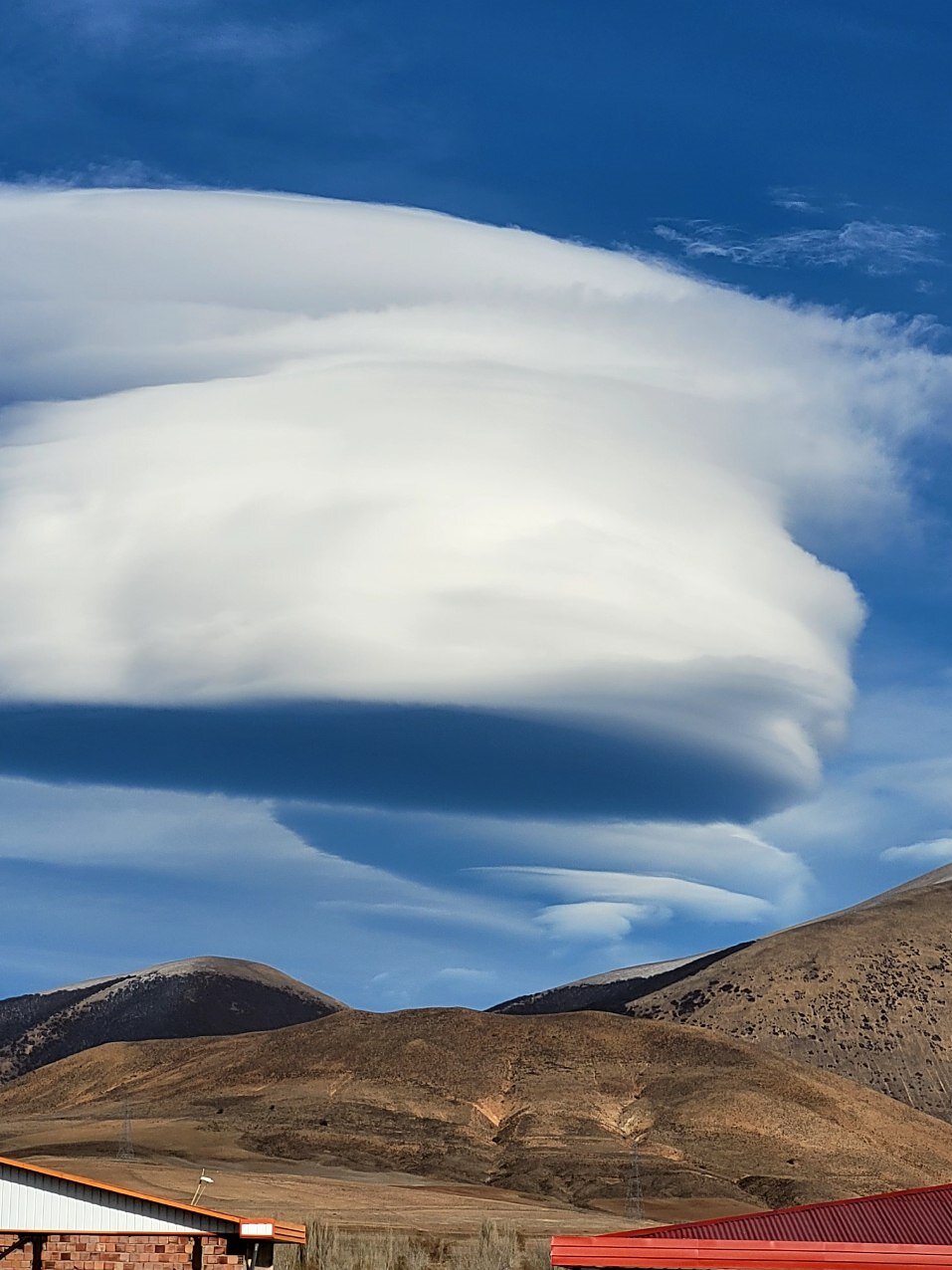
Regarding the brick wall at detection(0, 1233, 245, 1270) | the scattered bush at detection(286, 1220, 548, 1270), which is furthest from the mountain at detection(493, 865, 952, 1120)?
the brick wall at detection(0, 1233, 245, 1270)

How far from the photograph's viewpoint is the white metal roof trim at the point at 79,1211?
111ft

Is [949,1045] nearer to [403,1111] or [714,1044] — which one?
[714,1044]

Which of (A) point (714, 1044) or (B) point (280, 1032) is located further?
(B) point (280, 1032)

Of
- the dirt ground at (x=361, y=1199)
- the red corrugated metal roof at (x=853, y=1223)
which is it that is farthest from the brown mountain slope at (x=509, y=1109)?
the red corrugated metal roof at (x=853, y=1223)

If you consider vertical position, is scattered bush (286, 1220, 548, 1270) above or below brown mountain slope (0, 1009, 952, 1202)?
below

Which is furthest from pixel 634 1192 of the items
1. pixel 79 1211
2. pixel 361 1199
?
pixel 79 1211

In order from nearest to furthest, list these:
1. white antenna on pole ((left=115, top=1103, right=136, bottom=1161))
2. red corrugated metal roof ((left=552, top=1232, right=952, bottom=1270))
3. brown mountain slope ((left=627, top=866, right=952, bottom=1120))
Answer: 1. red corrugated metal roof ((left=552, top=1232, right=952, bottom=1270))
2. white antenna on pole ((left=115, top=1103, right=136, bottom=1161))
3. brown mountain slope ((left=627, top=866, right=952, bottom=1120))

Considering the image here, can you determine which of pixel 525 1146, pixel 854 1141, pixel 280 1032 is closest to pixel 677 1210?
pixel 525 1146

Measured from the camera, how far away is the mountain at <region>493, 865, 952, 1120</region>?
502 ft

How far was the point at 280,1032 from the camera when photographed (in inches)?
5920

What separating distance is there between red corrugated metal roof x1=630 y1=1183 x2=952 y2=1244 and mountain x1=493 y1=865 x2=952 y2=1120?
120396mm

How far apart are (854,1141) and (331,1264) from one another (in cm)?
7143

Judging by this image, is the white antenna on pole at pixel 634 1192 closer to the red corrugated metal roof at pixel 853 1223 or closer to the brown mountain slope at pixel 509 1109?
the brown mountain slope at pixel 509 1109

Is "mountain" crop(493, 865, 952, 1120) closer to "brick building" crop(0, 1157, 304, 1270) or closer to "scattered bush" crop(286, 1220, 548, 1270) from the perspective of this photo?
"scattered bush" crop(286, 1220, 548, 1270)
